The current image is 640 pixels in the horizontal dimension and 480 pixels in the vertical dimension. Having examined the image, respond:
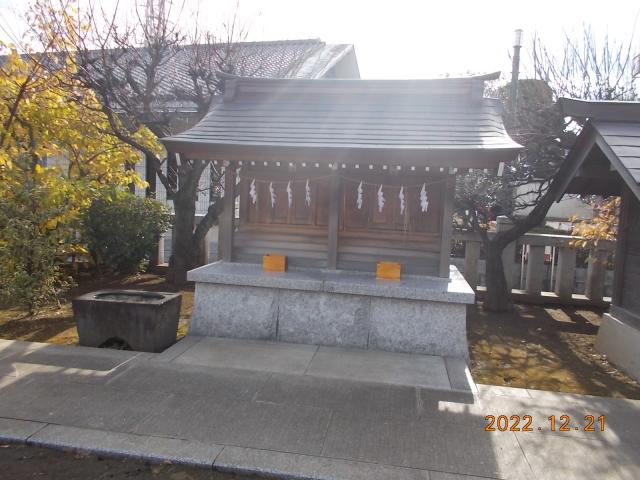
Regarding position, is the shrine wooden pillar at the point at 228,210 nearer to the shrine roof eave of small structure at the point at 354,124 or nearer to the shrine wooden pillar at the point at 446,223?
the shrine roof eave of small structure at the point at 354,124

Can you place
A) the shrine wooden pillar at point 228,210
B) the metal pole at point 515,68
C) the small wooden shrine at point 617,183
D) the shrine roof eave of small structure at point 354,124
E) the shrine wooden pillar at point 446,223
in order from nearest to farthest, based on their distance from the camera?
1. the small wooden shrine at point 617,183
2. the shrine roof eave of small structure at point 354,124
3. the shrine wooden pillar at point 446,223
4. the shrine wooden pillar at point 228,210
5. the metal pole at point 515,68

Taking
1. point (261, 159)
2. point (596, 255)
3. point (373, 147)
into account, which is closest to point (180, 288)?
point (261, 159)

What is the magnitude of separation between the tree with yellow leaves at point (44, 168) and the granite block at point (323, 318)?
428 centimetres

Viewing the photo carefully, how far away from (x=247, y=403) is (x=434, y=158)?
4.02m

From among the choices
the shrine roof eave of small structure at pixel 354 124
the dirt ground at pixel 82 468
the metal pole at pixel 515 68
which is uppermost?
the metal pole at pixel 515 68

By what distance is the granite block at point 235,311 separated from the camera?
6.84m

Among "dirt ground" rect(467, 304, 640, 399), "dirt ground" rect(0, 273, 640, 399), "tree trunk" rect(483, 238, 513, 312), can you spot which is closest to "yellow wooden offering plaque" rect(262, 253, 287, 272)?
"dirt ground" rect(0, 273, 640, 399)

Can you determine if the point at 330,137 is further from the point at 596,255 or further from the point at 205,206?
the point at 205,206

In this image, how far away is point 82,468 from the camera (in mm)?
3600

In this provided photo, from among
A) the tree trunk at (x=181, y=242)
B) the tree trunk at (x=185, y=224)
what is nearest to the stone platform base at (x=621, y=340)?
the tree trunk at (x=185, y=224)

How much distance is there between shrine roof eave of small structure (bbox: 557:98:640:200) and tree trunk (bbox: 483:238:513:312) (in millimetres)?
2861

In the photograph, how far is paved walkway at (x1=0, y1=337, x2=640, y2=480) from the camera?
12.1 ft

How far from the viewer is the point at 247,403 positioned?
Result: 4.66 metres

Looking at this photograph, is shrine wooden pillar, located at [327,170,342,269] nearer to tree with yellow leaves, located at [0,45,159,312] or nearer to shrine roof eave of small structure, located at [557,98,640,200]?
shrine roof eave of small structure, located at [557,98,640,200]
